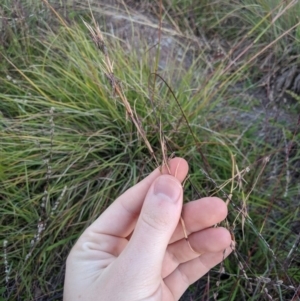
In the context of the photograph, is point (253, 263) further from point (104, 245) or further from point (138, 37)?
point (138, 37)

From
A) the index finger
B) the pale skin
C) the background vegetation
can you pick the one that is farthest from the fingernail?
the background vegetation

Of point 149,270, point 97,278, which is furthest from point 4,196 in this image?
point 149,270

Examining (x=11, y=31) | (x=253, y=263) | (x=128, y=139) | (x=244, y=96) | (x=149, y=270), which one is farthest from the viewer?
(x=244, y=96)

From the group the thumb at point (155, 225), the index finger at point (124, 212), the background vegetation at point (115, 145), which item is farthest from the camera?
the background vegetation at point (115, 145)

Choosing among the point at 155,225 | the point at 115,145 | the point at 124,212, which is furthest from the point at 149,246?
the point at 115,145

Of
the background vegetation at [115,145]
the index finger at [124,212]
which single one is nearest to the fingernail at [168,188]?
the index finger at [124,212]

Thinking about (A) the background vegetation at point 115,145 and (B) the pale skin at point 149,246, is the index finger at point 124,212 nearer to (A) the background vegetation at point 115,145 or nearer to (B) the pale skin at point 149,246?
(B) the pale skin at point 149,246

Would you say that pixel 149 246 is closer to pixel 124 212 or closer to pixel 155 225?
pixel 155 225

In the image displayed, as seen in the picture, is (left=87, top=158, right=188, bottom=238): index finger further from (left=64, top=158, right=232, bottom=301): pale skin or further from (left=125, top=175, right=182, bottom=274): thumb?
(left=125, top=175, right=182, bottom=274): thumb
